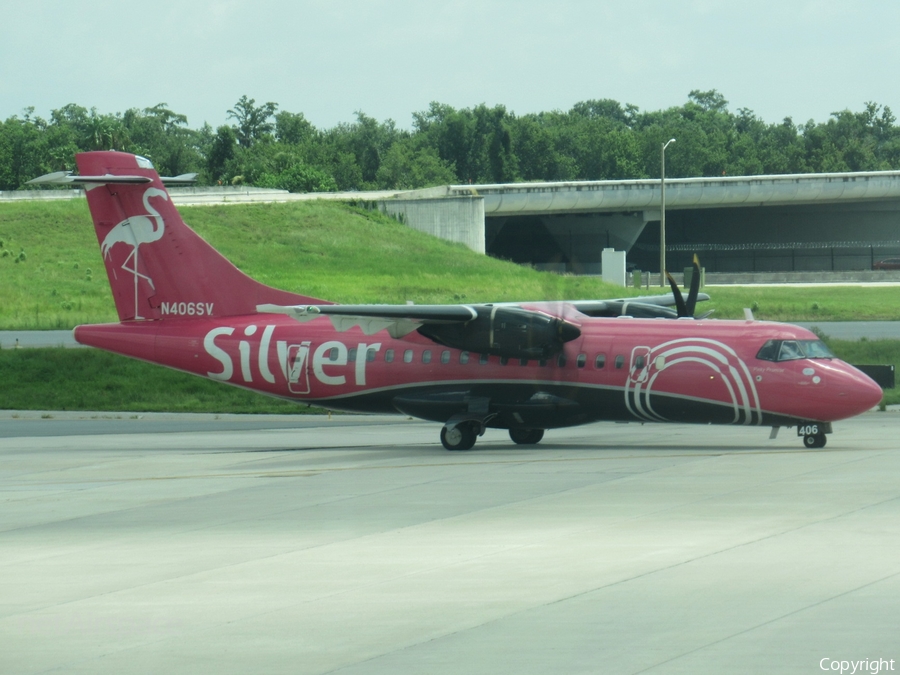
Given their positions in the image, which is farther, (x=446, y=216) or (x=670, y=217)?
(x=670, y=217)

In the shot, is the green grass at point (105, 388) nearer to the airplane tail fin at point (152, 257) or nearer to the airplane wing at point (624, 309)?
the airplane tail fin at point (152, 257)

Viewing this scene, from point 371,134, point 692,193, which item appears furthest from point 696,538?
point 371,134

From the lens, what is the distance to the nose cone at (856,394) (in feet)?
73.0

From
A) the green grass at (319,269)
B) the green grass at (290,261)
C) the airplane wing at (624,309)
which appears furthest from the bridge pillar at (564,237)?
the airplane wing at (624,309)

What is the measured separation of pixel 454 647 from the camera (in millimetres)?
9609

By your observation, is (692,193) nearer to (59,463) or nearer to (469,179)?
(469,179)

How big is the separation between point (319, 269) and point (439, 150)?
68.8m

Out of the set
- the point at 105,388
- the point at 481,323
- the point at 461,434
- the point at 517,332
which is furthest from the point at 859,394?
the point at 105,388

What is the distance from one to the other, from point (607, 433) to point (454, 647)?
778 inches

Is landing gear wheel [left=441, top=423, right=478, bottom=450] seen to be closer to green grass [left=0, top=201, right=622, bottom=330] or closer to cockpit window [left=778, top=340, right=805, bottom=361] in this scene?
cockpit window [left=778, top=340, right=805, bottom=361]

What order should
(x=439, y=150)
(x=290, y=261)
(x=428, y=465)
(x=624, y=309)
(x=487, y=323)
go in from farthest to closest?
(x=439, y=150), (x=290, y=261), (x=624, y=309), (x=487, y=323), (x=428, y=465)

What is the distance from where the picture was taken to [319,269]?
251 ft

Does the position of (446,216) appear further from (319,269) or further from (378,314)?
(378,314)

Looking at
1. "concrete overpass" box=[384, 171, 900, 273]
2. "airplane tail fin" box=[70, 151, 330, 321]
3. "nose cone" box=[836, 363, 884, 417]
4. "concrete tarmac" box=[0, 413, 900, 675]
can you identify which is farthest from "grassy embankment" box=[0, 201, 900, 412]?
"concrete tarmac" box=[0, 413, 900, 675]
